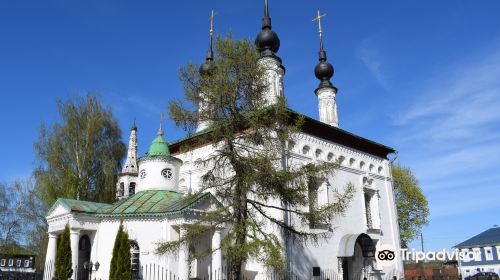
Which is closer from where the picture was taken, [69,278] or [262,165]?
[262,165]

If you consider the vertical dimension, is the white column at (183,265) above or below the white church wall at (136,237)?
below

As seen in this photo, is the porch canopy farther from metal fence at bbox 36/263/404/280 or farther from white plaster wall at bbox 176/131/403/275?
metal fence at bbox 36/263/404/280

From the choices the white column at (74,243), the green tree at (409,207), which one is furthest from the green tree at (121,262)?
the green tree at (409,207)

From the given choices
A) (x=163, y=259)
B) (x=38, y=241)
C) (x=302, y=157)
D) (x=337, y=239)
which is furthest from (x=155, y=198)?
(x=38, y=241)

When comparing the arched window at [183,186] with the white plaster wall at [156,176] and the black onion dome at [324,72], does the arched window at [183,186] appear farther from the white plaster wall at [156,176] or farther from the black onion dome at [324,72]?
the black onion dome at [324,72]

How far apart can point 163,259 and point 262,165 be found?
5.74m

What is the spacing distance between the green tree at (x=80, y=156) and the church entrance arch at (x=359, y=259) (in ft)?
41.5

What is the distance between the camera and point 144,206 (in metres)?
16.9

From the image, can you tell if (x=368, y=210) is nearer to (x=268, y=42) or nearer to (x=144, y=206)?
(x=268, y=42)

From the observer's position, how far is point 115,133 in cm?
2559

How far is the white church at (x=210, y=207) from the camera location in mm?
15828

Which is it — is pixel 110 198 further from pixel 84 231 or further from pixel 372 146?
pixel 372 146

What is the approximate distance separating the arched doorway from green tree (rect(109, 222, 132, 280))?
4496 mm

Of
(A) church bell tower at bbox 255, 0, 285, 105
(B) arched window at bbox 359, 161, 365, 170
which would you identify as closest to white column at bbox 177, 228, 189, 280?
(A) church bell tower at bbox 255, 0, 285, 105
